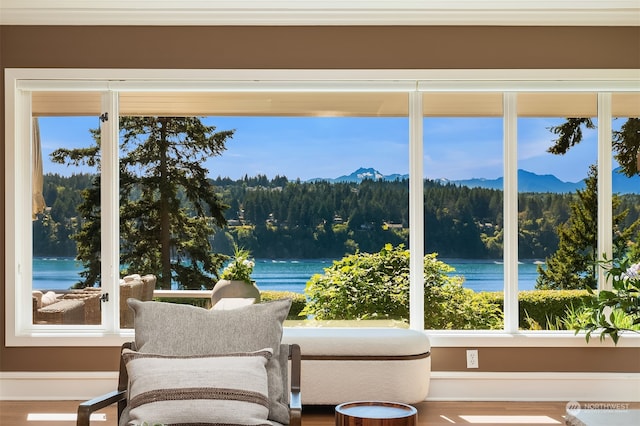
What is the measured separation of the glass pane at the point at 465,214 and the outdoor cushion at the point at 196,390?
2807 millimetres

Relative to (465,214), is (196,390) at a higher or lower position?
lower

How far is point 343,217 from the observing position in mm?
5715

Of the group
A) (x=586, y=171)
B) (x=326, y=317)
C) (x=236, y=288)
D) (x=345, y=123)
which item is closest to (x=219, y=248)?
(x=236, y=288)

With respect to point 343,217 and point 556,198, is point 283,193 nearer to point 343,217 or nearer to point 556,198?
point 343,217

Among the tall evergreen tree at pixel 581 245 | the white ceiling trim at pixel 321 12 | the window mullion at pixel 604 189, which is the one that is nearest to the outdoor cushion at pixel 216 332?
the white ceiling trim at pixel 321 12

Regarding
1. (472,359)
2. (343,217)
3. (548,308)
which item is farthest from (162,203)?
(548,308)

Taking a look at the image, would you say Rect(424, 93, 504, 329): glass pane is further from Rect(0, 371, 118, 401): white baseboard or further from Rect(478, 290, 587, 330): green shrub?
Rect(0, 371, 118, 401): white baseboard

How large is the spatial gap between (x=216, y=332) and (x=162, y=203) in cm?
264

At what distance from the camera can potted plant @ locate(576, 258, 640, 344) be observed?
5055mm

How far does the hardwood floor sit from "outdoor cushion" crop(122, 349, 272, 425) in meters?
1.87

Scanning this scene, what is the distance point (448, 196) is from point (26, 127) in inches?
128

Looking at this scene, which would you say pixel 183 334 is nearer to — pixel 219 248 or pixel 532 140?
pixel 219 248

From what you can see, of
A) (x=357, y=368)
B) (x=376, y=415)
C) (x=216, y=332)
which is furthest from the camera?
(x=357, y=368)

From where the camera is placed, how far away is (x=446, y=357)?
552cm
